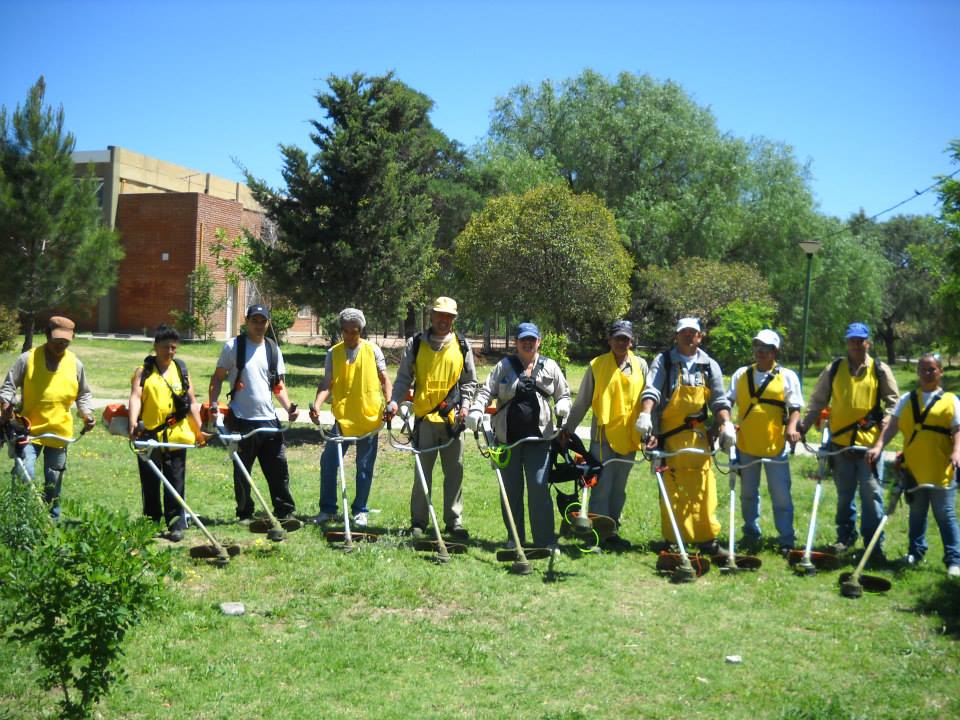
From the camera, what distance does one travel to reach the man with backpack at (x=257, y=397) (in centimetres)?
820

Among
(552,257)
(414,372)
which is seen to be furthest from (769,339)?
(552,257)

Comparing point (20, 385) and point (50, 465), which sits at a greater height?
point (20, 385)

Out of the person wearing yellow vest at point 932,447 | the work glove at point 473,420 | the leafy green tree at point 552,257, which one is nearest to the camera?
the work glove at point 473,420

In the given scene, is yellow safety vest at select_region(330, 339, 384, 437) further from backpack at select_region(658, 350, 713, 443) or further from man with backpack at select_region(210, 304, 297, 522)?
backpack at select_region(658, 350, 713, 443)

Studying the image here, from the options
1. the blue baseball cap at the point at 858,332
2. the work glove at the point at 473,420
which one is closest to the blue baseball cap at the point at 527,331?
the work glove at the point at 473,420

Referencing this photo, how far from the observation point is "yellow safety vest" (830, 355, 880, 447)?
7.77m

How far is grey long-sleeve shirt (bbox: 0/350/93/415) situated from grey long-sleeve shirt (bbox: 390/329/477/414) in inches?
107

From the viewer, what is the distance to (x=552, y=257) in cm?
2709

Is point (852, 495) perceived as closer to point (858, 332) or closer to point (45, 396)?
point (858, 332)

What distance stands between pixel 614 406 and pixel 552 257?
19.5 metres

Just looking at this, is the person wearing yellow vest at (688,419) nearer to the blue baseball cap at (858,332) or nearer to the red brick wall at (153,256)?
the blue baseball cap at (858,332)

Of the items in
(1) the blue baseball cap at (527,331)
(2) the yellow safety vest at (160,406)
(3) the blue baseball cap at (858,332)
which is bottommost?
(2) the yellow safety vest at (160,406)

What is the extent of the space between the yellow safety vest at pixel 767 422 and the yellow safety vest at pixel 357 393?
3336 mm

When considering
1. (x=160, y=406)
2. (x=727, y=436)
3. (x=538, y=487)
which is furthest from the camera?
(x=160, y=406)
